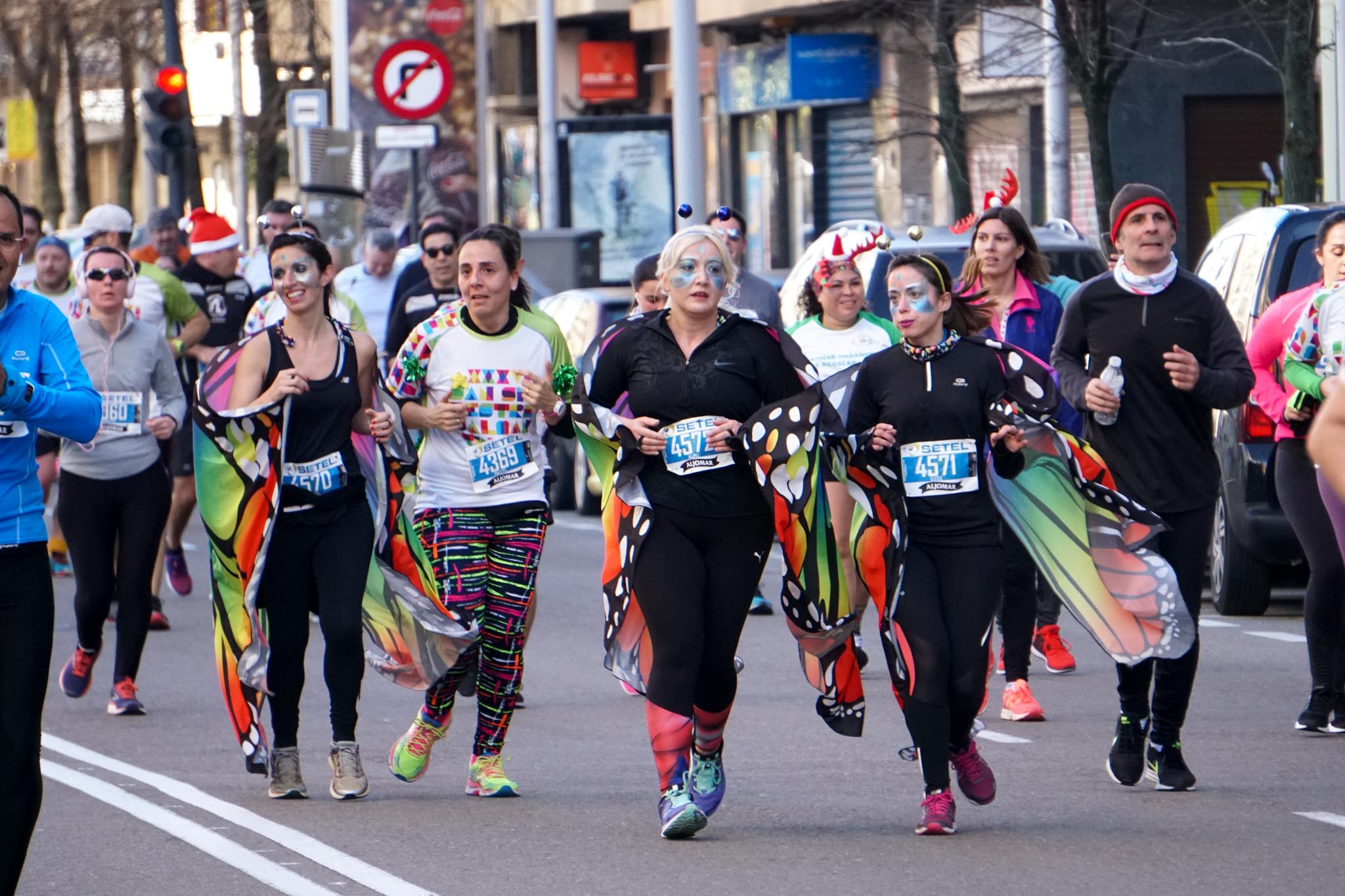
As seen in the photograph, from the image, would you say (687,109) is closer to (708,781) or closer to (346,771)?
(346,771)

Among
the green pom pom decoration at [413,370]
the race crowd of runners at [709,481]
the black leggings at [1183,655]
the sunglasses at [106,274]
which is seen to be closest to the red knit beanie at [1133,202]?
the race crowd of runners at [709,481]

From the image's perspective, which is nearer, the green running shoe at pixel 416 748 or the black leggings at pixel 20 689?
the black leggings at pixel 20 689

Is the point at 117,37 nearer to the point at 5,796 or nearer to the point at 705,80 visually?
the point at 705,80

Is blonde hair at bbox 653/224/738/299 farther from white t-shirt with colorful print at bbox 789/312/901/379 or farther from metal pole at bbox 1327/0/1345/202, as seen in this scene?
metal pole at bbox 1327/0/1345/202

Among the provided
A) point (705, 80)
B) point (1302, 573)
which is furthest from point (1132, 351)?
point (705, 80)

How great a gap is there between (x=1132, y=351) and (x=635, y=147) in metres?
26.7

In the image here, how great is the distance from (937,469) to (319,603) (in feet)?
6.99

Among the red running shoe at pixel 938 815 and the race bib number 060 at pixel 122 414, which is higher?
the race bib number 060 at pixel 122 414

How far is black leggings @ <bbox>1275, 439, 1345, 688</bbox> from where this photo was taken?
382 inches

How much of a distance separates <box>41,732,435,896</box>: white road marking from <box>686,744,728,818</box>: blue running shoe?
1.09 meters

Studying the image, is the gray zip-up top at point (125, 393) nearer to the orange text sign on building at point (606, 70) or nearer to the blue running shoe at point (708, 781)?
the blue running shoe at point (708, 781)

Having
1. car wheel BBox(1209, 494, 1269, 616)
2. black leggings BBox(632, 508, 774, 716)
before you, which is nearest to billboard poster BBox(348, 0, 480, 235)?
car wheel BBox(1209, 494, 1269, 616)

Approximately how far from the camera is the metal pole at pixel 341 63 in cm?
3447

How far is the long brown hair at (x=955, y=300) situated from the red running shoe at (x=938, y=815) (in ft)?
4.72
